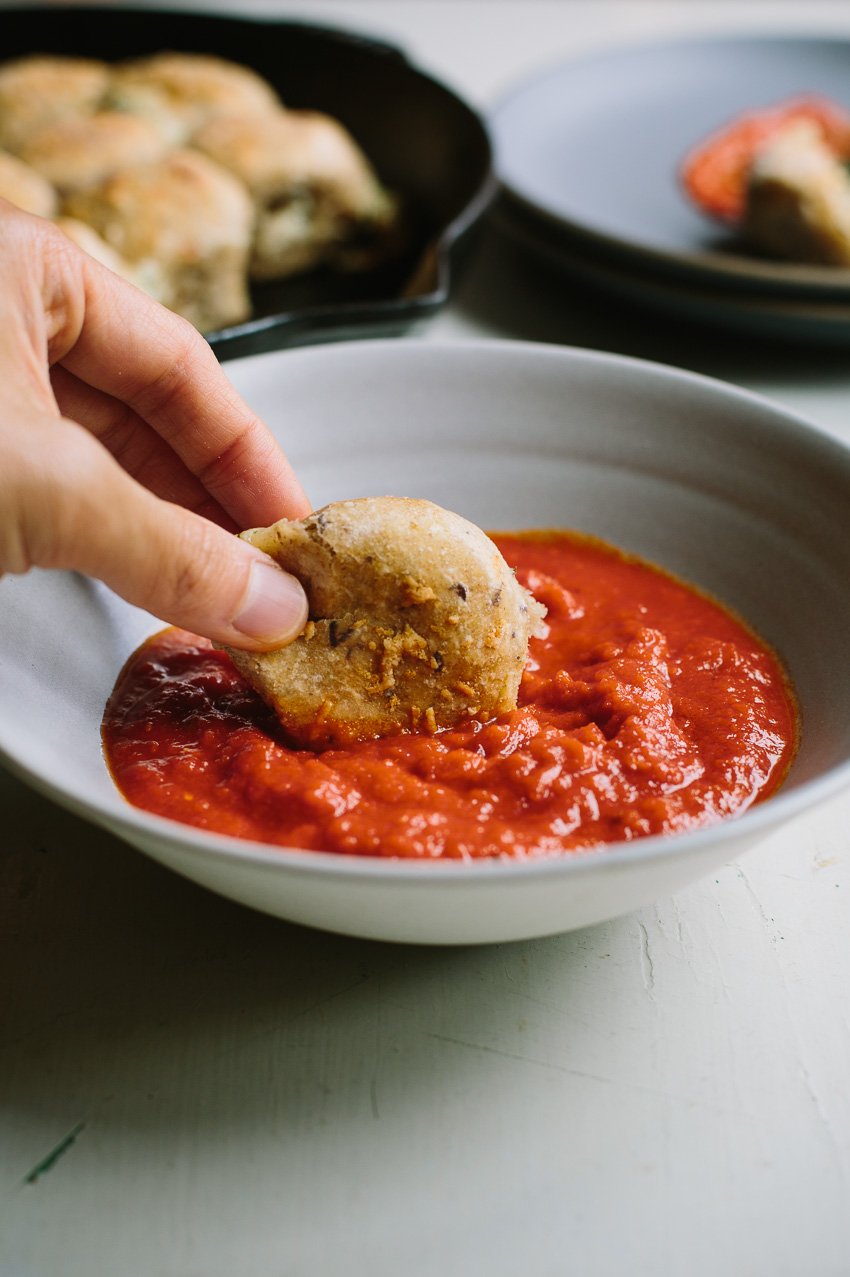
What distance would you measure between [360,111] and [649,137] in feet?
4.64

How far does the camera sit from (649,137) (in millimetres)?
5352

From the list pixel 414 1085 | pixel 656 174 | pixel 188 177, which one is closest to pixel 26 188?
pixel 188 177

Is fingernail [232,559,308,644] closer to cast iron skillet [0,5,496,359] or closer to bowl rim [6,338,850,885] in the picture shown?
bowl rim [6,338,850,885]

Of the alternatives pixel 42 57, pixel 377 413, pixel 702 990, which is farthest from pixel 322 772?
pixel 42 57

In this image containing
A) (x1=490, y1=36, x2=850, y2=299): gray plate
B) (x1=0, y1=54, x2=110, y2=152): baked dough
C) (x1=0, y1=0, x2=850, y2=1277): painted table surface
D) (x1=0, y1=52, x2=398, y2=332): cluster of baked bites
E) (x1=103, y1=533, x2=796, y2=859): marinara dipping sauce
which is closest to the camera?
(x1=0, y1=0, x2=850, y2=1277): painted table surface

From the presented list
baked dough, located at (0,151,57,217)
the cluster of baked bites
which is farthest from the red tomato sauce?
baked dough, located at (0,151,57,217)

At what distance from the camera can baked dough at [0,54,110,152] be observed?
15.7 ft

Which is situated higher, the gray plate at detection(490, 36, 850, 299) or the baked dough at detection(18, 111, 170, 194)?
the gray plate at detection(490, 36, 850, 299)

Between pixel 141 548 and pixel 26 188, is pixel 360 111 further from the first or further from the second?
pixel 141 548

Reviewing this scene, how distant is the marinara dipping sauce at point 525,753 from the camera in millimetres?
1945

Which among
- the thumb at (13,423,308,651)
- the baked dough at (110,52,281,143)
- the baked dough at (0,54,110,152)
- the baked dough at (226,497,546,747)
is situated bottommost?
the baked dough at (0,54,110,152)

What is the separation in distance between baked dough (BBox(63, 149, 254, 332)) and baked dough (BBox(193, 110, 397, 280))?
0.24 m

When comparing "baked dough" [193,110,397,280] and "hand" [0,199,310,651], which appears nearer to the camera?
"hand" [0,199,310,651]

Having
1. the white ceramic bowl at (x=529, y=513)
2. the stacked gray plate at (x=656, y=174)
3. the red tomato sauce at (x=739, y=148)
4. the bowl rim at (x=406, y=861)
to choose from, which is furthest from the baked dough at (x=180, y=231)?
the bowl rim at (x=406, y=861)
